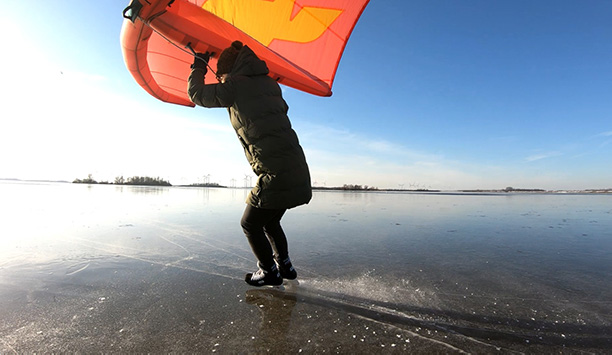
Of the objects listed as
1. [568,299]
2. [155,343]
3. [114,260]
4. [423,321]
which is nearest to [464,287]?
[568,299]

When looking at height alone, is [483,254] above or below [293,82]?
below

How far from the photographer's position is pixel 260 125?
84.8 inches

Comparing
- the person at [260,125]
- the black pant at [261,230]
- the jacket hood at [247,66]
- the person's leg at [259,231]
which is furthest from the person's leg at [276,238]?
the jacket hood at [247,66]

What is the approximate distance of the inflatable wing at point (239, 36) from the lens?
2.38 meters

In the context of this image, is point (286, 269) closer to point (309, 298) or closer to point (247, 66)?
point (309, 298)

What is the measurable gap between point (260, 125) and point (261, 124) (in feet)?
0.04

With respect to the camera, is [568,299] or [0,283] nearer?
[568,299]

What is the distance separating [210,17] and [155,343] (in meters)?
2.79

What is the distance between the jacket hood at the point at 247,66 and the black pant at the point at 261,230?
113cm

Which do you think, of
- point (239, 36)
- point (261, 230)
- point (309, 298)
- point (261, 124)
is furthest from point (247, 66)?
point (309, 298)

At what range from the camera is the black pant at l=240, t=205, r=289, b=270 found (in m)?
2.36

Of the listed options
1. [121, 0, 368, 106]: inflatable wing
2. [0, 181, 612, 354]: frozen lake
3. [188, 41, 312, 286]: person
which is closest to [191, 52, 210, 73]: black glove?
[188, 41, 312, 286]: person

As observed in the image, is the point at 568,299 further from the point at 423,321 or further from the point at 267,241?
the point at 267,241

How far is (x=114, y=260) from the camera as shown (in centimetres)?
329
